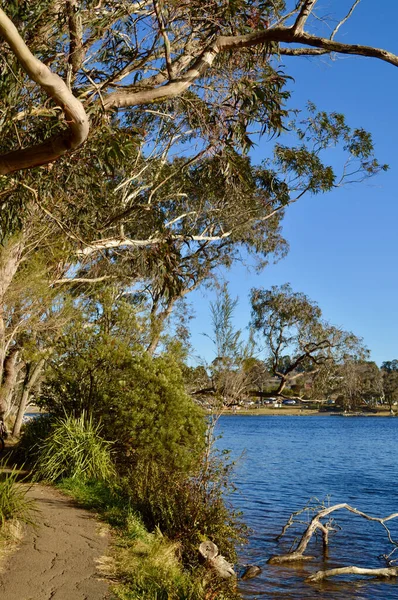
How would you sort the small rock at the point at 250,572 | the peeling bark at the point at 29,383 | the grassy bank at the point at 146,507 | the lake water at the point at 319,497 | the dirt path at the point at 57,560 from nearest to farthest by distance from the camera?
the dirt path at the point at 57,560 < the grassy bank at the point at 146,507 < the lake water at the point at 319,497 < the small rock at the point at 250,572 < the peeling bark at the point at 29,383

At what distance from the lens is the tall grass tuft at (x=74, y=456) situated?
9328mm

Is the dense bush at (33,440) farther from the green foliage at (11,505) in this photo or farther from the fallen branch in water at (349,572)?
the fallen branch in water at (349,572)

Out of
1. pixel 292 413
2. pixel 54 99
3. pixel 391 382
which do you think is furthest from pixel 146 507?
pixel 292 413

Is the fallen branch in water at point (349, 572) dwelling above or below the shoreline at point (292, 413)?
below

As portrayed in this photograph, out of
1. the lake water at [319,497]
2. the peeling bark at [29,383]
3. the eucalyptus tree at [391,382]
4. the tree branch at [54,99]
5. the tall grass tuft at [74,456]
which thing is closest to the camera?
the tree branch at [54,99]

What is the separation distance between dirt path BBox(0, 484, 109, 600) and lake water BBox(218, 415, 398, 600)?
2700mm

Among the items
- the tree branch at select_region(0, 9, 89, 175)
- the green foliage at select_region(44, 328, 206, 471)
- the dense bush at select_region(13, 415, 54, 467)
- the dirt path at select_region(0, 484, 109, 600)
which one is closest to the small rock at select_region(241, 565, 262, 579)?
the green foliage at select_region(44, 328, 206, 471)

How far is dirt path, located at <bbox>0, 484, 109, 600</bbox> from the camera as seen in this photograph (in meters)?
5.21

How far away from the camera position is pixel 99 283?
16391 mm

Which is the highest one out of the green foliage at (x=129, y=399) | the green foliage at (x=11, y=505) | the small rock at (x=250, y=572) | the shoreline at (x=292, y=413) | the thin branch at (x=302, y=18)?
the thin branch at (x=302, y=18)

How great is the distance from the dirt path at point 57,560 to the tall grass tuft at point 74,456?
1328 mm

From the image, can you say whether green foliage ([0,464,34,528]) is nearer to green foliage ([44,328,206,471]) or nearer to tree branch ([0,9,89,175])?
green foliage ([44,328,206,471])

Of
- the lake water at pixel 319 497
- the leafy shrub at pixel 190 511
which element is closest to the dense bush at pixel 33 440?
the leafy shrub at pixel 190 511

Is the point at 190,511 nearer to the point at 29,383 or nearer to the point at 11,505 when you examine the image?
the point at 11,505
